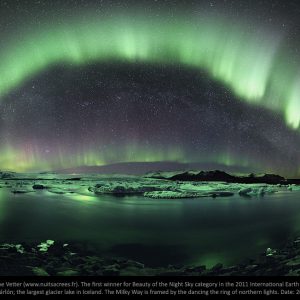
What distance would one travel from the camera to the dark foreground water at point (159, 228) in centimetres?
820

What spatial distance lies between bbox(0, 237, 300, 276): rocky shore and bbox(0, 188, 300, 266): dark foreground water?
50 cm

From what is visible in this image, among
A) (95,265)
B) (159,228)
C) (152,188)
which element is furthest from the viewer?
(152,188)

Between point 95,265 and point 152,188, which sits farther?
point 152,188

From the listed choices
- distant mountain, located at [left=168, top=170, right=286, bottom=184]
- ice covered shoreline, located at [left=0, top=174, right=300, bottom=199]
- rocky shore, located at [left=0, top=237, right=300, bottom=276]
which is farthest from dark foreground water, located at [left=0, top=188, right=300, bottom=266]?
distant mountain, located at [left=168, top=170, right=286, bottom=184]

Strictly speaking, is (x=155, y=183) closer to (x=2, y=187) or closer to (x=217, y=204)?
(x=217, y=204)

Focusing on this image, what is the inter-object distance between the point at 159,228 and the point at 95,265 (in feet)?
12.5

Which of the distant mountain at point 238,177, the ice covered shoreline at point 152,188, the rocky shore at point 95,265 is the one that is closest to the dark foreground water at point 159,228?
the rocky shore at point 95,265

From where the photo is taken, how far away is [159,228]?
33.5ft

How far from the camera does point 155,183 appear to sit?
54.7 ft

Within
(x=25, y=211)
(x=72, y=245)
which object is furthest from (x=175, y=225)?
(x=25, y=211)

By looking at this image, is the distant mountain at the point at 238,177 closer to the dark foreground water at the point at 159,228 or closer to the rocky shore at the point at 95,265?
the dark foreground water at the point at 159,228

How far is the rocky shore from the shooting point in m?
6.28

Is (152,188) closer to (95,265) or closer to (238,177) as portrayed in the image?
(238,177)

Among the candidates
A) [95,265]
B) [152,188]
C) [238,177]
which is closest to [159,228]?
[95,265]
